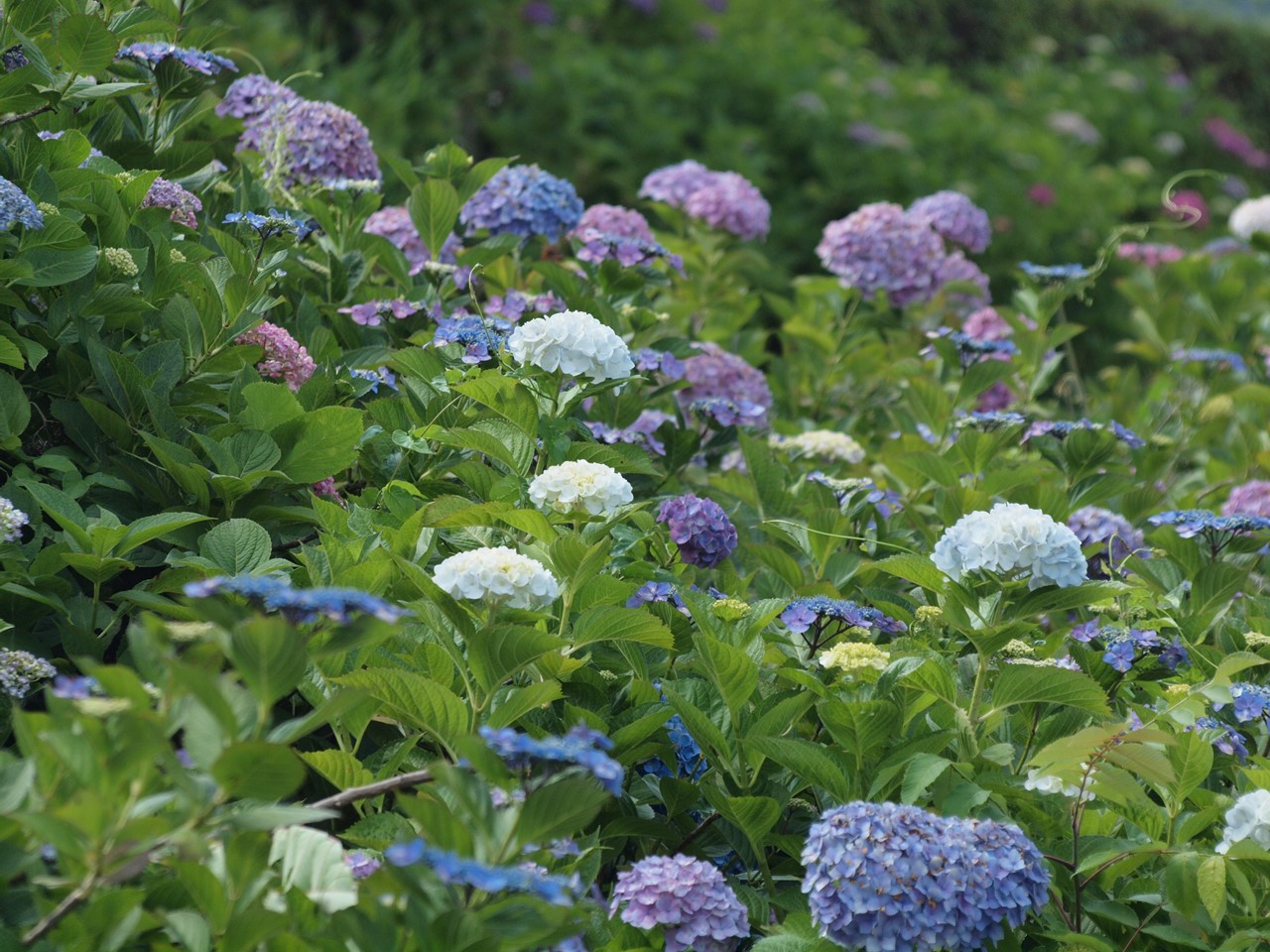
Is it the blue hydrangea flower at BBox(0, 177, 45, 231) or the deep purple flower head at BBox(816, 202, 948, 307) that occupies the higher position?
the blue hydrangea flower at BBox(0, 177, 45, 231)

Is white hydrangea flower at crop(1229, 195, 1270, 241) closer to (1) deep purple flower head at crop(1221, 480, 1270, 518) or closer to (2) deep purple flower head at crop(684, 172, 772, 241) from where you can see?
(1) deep purple flower head at crop(1221, 480, 1270, 518)

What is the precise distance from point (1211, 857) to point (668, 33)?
6.81 m

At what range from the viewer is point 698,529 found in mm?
2053

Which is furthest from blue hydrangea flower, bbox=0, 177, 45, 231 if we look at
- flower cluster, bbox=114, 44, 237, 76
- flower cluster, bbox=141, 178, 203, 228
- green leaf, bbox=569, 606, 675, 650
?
green leaf, bbox=569, 606, 675, 650

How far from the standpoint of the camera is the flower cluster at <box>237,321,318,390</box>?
80.7 inches

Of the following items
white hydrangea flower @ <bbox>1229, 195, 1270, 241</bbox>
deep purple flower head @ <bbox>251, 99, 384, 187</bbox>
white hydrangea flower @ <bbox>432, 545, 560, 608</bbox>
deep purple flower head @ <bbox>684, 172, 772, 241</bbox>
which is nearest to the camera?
white hydrangea flower @ <bbox>432, 545, 560, 608</bbox>

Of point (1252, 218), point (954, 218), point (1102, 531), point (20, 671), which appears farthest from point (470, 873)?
point (1252, 218)

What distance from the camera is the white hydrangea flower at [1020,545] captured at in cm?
168

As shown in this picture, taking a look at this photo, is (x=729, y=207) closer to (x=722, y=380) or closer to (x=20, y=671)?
(x=722, y=380)

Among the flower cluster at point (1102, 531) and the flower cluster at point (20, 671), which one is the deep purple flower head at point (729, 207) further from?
the flower cluster at point (20, 671)

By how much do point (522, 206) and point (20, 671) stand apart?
149cm

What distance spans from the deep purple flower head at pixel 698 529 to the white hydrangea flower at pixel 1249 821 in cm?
78

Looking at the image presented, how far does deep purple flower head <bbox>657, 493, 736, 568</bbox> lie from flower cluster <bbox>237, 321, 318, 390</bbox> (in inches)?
22.6

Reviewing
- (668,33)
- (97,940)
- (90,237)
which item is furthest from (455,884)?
(668,33)
